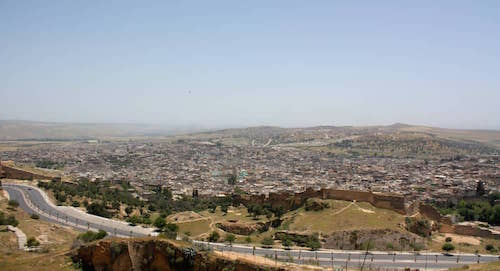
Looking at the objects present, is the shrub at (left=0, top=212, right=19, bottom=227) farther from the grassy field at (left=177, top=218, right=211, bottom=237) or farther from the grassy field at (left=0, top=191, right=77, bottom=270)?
the grassy field at (left=177, top=218, right=211, bottom=237)

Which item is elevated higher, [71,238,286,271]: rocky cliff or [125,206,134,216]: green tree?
[71,238,286,271]: rocky cliff

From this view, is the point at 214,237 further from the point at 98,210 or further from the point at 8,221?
the point at 8,221

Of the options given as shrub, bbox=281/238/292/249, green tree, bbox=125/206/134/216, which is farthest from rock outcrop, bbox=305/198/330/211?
green tree, bbox=125/206/134/216

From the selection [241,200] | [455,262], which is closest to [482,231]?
[455,262]

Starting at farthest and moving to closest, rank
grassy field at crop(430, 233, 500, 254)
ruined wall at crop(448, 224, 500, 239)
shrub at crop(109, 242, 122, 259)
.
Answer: ruined wall at crop(448, 224, 500, 239) → grassy field at crop(430, 233, 500, 254) → shrub at crop(109, 242, 122, 259)

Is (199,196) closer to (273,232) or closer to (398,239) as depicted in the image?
(273,232)

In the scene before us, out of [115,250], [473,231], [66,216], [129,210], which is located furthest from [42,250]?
[473,231]

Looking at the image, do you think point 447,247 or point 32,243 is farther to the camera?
point 447,247

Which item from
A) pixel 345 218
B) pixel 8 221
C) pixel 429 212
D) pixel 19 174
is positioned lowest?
pixel 429 212
